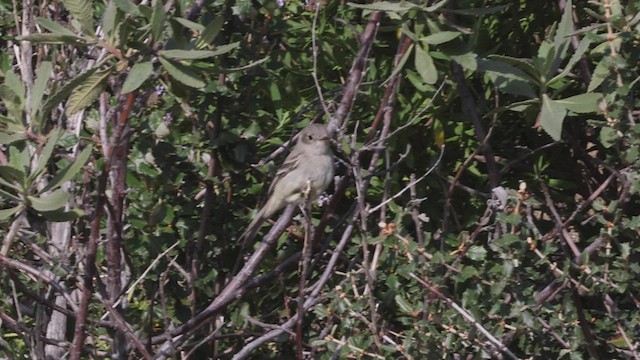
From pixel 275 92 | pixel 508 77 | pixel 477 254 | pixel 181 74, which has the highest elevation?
pixel 181 74

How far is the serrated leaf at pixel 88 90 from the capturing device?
337cm

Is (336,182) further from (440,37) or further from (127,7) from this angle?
(127,7)

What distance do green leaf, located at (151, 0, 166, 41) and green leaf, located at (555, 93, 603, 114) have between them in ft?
5.13

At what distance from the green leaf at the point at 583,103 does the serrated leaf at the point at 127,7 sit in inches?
64.2

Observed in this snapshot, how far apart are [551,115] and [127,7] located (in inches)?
63.0

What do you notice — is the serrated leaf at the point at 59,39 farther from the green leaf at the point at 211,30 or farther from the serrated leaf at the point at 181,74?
the green leaf at the point at 211,30

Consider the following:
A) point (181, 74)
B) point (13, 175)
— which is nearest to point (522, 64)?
point (181, 74)

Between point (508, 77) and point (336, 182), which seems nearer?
point (508, 77)

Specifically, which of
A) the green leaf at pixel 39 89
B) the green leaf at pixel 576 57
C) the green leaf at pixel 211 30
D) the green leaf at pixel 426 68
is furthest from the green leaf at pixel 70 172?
the green leaf at pixel 576 57

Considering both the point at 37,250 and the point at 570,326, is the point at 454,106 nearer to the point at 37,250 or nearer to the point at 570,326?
the point at 570,326

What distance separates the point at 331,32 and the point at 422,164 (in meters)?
0.72

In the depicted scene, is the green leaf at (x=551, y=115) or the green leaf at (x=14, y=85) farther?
the green leaf at (x=551, y=115)

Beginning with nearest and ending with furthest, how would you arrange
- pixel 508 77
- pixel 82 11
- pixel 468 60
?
pixel 82 11
pixel 468 60
pixel 508 77

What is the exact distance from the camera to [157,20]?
327cm
